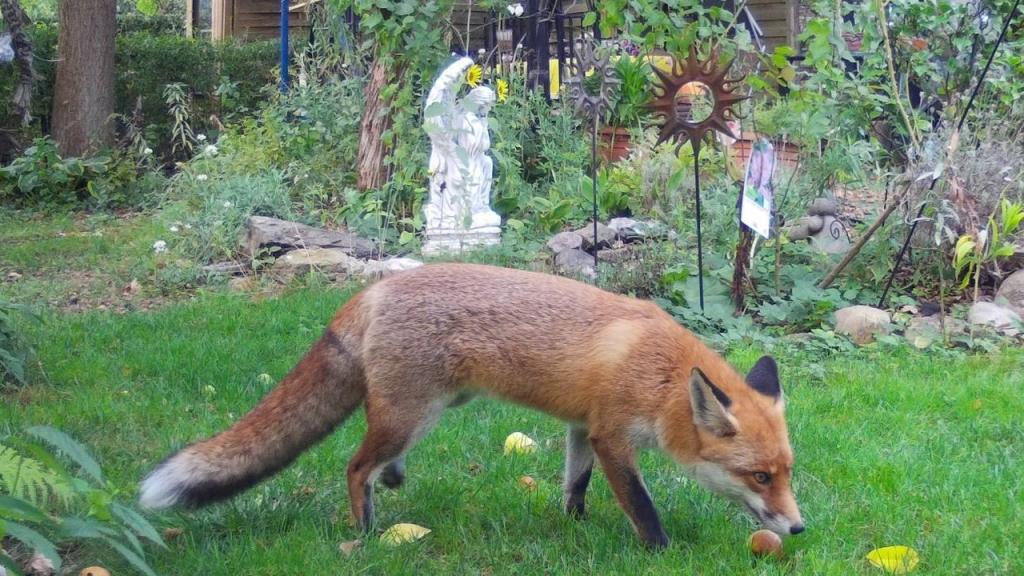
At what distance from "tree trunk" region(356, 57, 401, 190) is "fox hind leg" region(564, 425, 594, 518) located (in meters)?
6.57

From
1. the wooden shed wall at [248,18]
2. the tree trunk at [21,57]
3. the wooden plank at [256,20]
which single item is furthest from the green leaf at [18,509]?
the wooden plank at [256,20]

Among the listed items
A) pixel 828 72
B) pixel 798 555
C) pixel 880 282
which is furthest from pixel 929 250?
pixel 798 555

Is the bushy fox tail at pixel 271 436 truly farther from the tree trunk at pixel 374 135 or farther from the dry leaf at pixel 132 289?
the tree trunk at pixel 374 135

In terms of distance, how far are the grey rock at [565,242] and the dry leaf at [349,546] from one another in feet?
16.2

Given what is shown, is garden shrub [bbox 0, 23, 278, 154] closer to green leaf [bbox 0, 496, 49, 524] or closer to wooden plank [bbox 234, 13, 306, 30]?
wooden plank [bbox 234, 13, 306, 30]

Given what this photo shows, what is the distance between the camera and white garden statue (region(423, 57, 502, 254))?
31.5 ft

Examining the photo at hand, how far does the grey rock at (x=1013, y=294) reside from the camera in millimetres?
7496

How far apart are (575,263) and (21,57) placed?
30.8 ft

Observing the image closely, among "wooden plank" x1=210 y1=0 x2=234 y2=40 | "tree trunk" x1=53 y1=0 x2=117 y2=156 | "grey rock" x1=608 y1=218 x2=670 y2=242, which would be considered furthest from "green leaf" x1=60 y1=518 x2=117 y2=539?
"wooden plank" x1=210 y1=0 x2=234 y2=40

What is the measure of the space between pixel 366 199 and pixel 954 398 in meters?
6.11

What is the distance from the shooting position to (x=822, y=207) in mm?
9188

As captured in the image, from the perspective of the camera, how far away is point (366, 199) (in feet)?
33.9

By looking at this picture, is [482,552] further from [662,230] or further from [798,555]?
[662,230]

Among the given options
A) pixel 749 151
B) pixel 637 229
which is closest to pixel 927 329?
pixel 637 229
